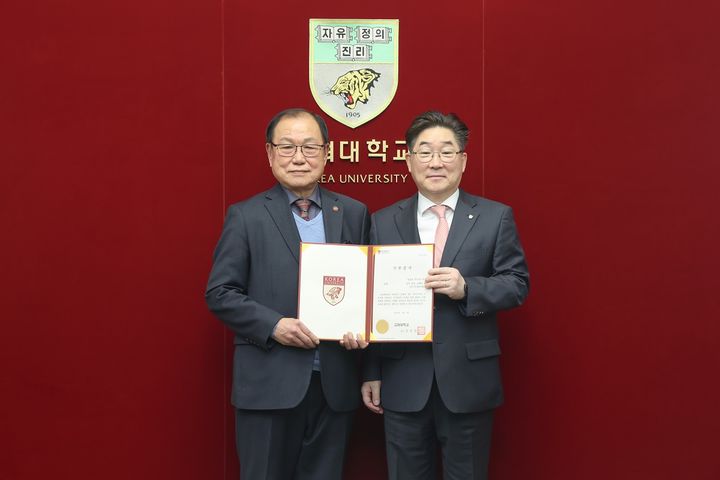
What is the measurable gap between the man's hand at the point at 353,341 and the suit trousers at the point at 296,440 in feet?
0.66

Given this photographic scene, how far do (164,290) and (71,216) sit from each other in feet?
1.56

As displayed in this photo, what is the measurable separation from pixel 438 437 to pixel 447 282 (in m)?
0.55

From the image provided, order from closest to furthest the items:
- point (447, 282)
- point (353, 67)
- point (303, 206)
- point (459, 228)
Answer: point (447, 282), point (459, 228), point (303, 206), point (353, 67)

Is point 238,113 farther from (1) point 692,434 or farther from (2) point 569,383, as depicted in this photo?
(1) point 692,434

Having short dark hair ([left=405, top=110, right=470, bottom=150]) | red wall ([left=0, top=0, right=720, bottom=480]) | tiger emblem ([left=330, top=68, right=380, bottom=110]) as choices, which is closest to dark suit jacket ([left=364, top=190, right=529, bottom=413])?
short dark hair ([left=405, top=110, right=470, bottom=150])

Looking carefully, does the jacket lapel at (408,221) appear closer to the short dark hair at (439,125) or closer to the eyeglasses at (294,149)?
the short dark hair at (439,125)

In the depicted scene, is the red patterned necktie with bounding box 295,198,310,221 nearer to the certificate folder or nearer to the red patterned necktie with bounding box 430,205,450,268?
the certificate folder

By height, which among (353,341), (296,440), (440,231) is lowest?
(296,440)

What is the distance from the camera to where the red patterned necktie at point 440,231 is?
2391mm

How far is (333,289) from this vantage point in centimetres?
229

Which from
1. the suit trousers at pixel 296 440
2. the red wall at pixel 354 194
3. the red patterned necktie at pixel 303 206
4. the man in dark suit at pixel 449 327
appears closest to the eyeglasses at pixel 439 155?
the man in dark suit at pixel 449 327

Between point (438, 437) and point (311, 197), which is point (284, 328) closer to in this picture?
point (311, 197)

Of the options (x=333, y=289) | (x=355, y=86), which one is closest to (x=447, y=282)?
(x=333, y=289)

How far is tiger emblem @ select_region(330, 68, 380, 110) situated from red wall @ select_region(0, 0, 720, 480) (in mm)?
116
